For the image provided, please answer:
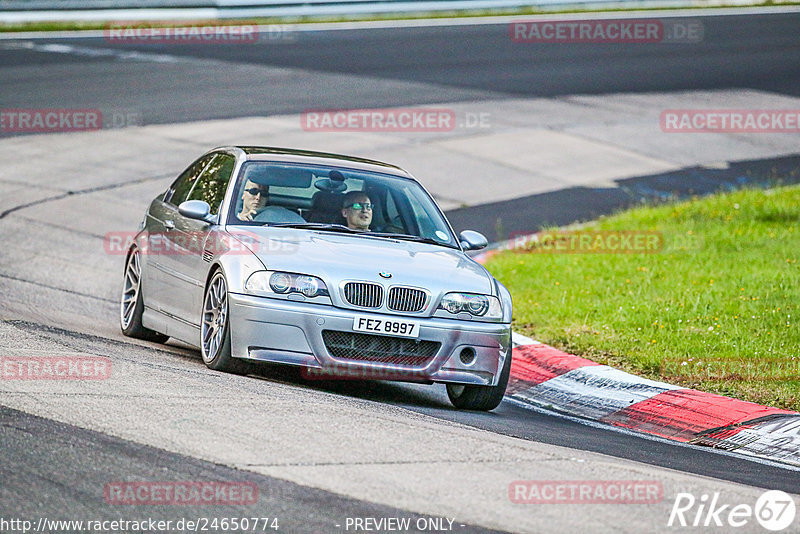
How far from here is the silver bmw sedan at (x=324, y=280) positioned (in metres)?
7.73

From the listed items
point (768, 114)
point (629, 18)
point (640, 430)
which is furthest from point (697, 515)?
point (629, 18)

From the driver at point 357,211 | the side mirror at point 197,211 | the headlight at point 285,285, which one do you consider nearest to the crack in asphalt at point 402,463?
the headlight at point 285,285

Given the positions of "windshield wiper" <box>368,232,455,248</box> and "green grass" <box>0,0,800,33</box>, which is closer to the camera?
"windshield wiper" <box>368,232,455,248</box>

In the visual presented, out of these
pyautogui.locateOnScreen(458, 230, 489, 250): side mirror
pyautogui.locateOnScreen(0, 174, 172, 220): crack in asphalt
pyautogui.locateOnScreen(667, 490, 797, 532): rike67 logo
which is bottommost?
pyautogui.locateOnScreen(0, 174, 172, 220): crack in asphalt

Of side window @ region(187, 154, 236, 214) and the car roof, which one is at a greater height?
the car roof

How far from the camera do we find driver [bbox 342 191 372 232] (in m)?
8.88

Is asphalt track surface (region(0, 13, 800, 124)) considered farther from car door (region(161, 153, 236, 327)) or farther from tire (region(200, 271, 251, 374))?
tire (region(200, 271, 251, 374))

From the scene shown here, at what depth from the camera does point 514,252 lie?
45.6 feet

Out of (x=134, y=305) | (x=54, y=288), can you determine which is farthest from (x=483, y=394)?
(x=54, y=288)

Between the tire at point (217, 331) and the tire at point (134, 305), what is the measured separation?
4.71 ft

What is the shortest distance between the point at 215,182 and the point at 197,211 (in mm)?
671

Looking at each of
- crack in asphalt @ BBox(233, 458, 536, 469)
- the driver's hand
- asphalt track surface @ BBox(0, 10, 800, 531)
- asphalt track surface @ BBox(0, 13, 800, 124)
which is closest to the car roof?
the driver's hand

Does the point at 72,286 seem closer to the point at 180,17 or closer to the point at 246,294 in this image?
the point at 246,294

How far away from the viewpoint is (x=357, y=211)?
29.2 feet
